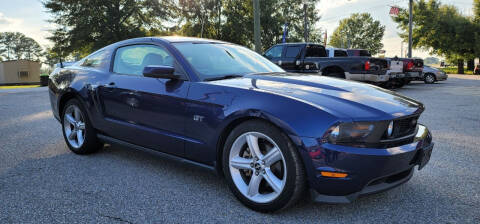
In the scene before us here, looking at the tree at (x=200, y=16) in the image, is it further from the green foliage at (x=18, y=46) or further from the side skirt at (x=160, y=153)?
the green foliage at (x=18, y=46)

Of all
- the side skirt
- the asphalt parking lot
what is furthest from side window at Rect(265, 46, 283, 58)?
the side skirt

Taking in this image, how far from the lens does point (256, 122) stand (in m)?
2.61

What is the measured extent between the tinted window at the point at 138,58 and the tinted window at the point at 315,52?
9509 millimetres

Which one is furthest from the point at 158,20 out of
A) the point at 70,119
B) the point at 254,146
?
the point at 254,146

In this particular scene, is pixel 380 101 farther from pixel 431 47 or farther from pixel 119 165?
pixel 431 47

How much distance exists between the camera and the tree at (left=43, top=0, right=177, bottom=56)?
34.5 metres

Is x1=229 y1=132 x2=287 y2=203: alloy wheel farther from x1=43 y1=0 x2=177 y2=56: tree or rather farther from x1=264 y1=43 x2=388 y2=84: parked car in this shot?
x1=43 y1=0 x2=177 y2=56: tree

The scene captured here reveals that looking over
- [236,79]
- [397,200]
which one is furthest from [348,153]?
[236,79]

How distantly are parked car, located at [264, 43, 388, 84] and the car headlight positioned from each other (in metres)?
9.49

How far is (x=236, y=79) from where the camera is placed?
319cm

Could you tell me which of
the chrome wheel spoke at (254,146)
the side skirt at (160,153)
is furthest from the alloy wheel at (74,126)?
the chrome wheel spoke at (254,146)

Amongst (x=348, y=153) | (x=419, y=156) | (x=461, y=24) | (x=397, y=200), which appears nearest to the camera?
(x=348, y=153)

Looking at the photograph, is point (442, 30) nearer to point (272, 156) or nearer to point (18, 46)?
point (272, 156)

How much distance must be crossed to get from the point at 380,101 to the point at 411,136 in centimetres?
34
